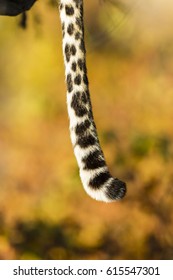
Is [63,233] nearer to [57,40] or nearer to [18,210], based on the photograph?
[18,210]

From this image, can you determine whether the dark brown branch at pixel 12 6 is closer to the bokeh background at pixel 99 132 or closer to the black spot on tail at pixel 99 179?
the bokeh background at pixel 99 132

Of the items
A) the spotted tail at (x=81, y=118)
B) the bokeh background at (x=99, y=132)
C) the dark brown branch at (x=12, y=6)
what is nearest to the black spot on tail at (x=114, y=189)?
the spotted tail at (x=81, y=118)

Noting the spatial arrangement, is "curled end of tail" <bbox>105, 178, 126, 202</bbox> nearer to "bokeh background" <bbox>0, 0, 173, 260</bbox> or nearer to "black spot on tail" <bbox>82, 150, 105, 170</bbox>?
"black spot on tail" <bbox>82, 150, 105, 170</bbox>

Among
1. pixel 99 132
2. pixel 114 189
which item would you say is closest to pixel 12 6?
pixel 99 132

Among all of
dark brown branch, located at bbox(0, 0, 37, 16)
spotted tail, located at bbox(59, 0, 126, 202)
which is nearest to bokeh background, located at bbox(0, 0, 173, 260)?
dark brown branch, located at bbox(0, 0, 37, 16)
